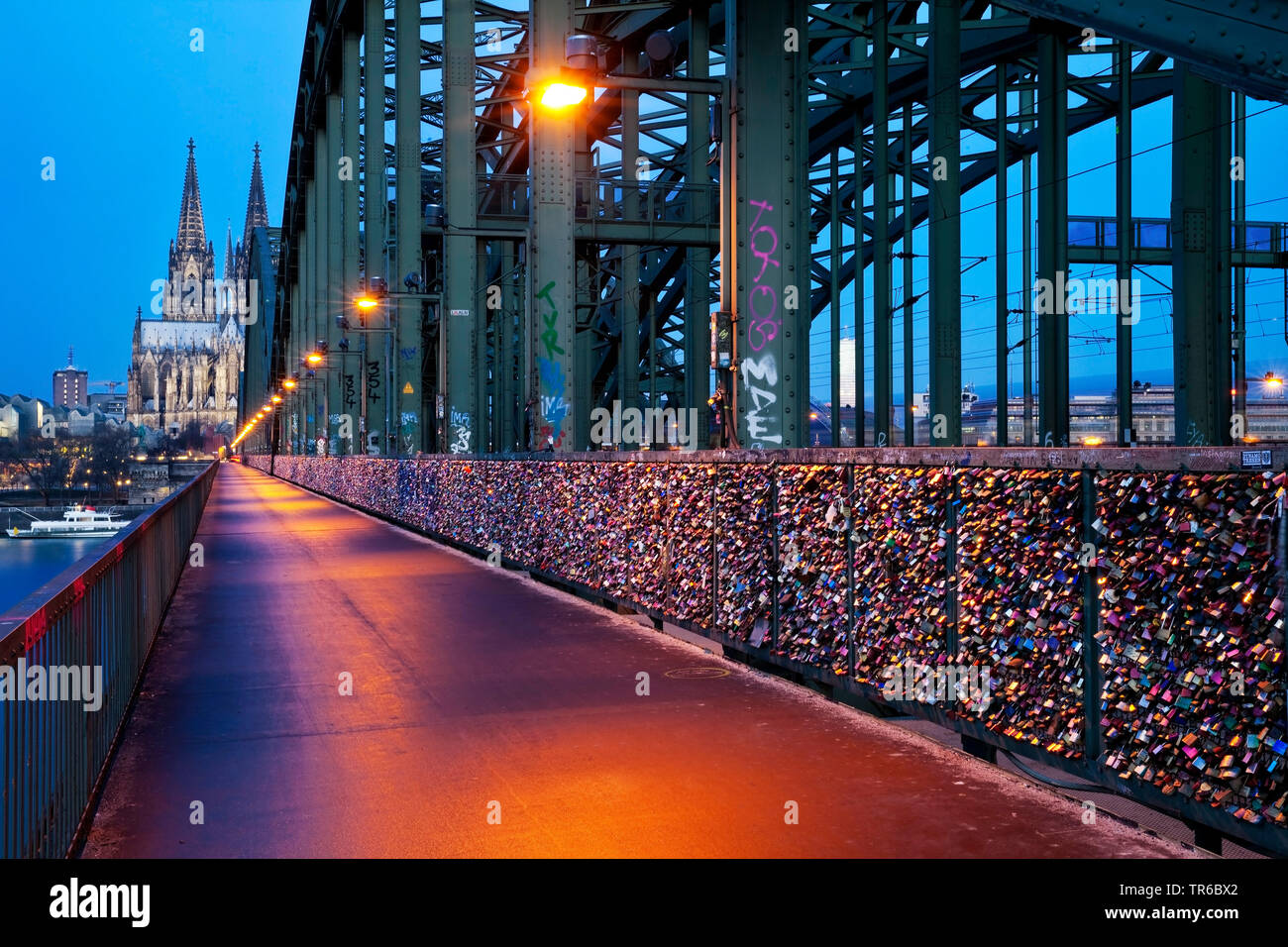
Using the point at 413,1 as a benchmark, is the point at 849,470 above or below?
below

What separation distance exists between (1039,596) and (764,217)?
23.2 feet

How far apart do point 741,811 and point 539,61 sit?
599 inches

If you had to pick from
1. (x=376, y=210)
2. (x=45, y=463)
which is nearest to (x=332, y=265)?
(x=376, y=210)

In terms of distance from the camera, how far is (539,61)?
1825 cm

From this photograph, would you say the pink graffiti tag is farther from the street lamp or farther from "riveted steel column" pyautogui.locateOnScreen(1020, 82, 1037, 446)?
"riveted steel column" pyautogui.locateOnScreen(1020, 82, 1037, 446)

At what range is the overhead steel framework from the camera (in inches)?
468

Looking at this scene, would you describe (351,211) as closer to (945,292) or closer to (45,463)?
(945,292)

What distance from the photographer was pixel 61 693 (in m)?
4.88

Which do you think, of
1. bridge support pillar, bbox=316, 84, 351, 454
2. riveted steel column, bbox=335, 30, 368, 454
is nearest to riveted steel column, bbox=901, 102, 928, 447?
riveted steel column, bbox=335, 30, 368, 454

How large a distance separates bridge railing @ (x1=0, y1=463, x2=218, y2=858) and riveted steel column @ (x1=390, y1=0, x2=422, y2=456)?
26.7 m

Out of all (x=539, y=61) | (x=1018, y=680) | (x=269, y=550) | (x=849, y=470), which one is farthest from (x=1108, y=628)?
(x=269, y=550)
